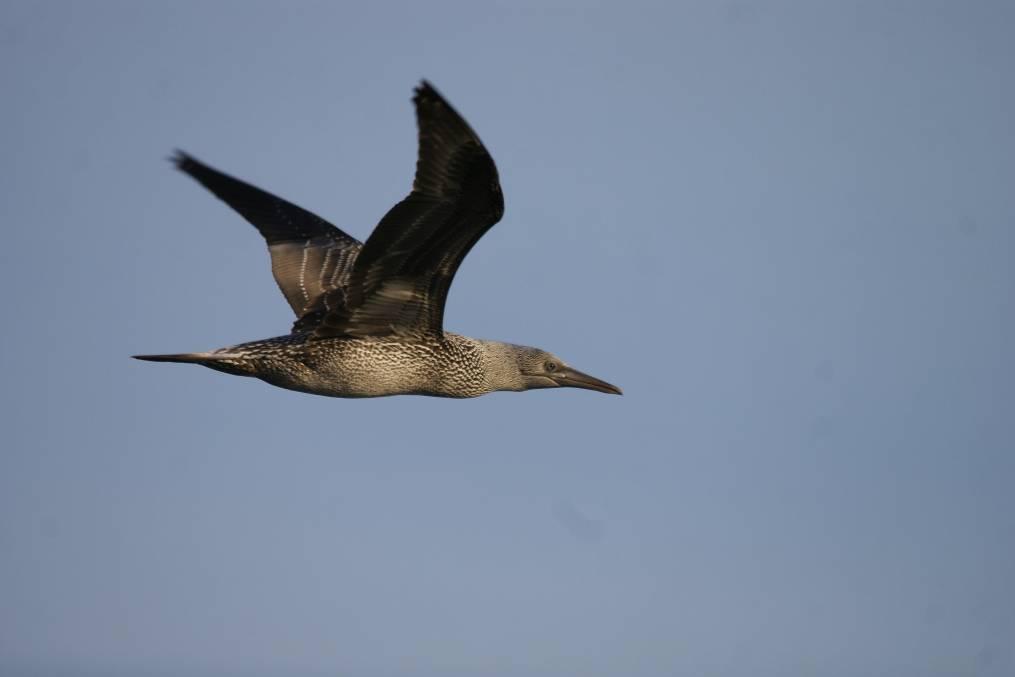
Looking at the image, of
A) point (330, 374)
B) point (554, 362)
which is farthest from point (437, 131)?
point (554, 362)

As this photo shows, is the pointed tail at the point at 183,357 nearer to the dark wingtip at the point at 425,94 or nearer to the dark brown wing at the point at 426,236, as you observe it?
the dark brown wing at the point at 426,236

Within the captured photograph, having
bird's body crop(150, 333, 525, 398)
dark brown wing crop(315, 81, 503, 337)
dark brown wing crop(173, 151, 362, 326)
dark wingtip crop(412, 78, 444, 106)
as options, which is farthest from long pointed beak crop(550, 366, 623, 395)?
dark wingtip crop(412, 78, 444, 106)

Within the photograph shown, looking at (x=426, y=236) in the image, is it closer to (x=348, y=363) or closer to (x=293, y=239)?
(x=348, y=363)

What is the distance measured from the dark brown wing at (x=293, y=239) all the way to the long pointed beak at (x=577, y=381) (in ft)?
8.35

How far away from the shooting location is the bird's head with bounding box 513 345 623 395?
1620 cm

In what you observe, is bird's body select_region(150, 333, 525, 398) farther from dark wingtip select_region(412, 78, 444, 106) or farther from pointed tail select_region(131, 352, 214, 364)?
dark wingtip select_region(412, 78, 444, 106)

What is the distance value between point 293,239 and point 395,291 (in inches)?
119

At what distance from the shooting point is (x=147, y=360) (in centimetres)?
1414

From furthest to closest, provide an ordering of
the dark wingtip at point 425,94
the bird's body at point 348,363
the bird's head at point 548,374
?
the bird's head at point 548,374 < the bird's body at point 348,363 < the dark wingtip at point 425,94

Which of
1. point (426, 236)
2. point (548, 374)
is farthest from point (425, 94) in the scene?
point (548, 374)

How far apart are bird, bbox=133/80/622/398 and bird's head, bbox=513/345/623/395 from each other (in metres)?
0.01

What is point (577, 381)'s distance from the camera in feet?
54.2

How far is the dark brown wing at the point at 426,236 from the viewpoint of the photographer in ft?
40.5

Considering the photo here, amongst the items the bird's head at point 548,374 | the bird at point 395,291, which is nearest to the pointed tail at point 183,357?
the bird at point 395,291
